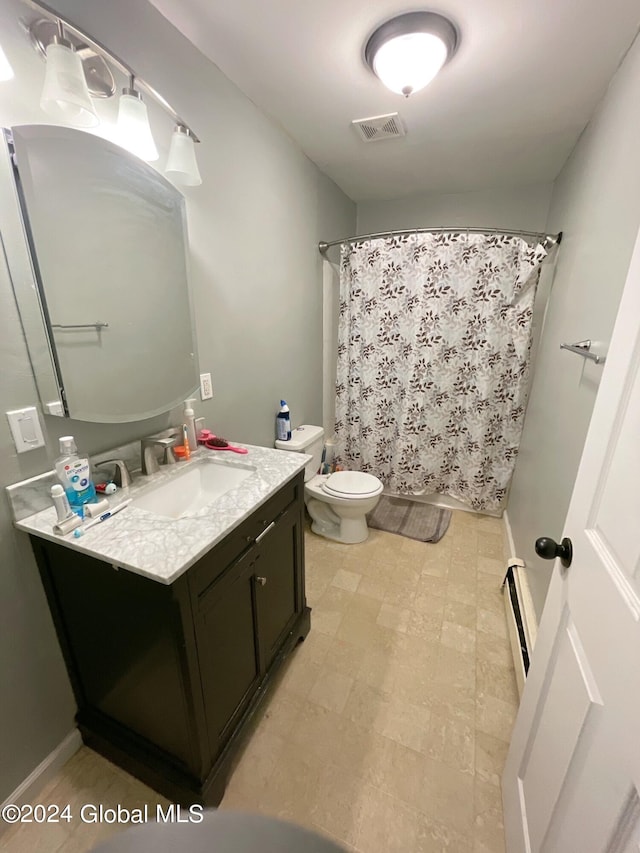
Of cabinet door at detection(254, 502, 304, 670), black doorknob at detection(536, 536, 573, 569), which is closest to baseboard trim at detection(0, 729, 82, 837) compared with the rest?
cabinet door at detection(254, 502, 304, 670)

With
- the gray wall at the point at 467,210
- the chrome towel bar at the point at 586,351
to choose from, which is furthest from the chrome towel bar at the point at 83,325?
the gray wall at the point at 467,210

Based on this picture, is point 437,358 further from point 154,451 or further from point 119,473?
point 119,473

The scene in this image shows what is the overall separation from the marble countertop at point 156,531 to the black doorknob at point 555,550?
2.37 feet

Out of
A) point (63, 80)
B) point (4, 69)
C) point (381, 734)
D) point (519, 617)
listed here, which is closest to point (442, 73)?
point (63, 80)

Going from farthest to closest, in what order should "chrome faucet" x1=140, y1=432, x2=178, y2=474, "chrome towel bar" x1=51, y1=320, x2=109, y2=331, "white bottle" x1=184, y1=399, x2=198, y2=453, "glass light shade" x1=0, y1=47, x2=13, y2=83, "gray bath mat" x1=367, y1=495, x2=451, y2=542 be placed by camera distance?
"gray bath mat" x1=367, y1=495, x2=451, y2=542, "white bottle" x1=184, y1=399, x2=198, y2=453, "chrome faucet" x1=140, y1=432, x2=178, y2=474, "chrome towel bar" x1=51, y1=320, x2=109, y2=331, "glass light shade" x1=0, y1=47, x2=13, y2=83

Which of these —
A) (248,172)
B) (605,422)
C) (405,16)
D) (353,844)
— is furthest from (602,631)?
(248,172)

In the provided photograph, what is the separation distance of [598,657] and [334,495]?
5.04ft

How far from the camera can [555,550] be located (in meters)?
0.77

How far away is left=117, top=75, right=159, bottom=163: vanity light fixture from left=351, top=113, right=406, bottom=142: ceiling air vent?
42.2 inches

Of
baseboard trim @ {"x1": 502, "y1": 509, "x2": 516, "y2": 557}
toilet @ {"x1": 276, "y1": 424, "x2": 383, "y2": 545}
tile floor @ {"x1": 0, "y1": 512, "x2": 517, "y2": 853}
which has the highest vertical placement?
toilet @ {"x1": 276, "y1": 424, "x2": 383, "y2": 545}

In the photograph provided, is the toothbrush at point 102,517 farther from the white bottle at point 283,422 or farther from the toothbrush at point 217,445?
the white bottle at point 283,422

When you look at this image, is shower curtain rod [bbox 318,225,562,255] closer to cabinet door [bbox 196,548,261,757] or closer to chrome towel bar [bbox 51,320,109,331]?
chrome towel bar [bbox 51,320,109,331]

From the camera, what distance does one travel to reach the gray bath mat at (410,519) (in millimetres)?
2331

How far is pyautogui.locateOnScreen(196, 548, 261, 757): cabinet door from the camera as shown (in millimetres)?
929
